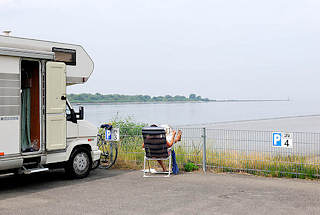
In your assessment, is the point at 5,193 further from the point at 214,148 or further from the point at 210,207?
the point at 214,148

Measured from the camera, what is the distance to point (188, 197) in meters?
7.72

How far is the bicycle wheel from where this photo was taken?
37.7 ft

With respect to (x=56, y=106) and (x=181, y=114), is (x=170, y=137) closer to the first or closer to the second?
(x=56, y=106)

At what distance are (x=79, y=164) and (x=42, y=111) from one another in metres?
1.80

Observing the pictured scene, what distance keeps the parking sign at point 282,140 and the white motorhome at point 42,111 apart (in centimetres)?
436

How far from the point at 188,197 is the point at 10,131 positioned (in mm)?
3737

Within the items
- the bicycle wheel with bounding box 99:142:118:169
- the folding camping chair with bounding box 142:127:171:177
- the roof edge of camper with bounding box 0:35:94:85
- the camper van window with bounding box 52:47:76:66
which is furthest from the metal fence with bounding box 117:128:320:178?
the camper van window with bounding box 52:47:76:66

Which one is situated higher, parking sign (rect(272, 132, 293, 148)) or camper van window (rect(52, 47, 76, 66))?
camper van window (rect(52, 47, 76, 66))

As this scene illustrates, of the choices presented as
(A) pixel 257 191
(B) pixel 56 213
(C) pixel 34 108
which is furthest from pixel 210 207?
(C) pixel 34 108

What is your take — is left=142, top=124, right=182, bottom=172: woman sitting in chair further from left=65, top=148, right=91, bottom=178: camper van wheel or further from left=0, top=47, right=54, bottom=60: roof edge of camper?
left=0, top=47, right=54, bottom=60: roof edge of camper

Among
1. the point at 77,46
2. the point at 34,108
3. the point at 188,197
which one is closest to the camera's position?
the point at 188,197

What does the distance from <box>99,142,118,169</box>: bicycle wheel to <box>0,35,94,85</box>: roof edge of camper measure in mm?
2361

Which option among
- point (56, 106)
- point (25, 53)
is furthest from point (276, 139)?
point (25, 53)

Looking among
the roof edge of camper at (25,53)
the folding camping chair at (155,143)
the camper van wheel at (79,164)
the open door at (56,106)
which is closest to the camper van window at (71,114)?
the open door at (56,106)
